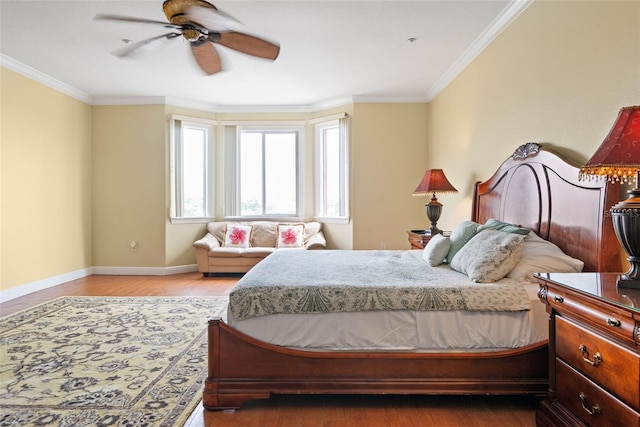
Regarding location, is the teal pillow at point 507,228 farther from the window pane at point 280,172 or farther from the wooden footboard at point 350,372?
the window pane at point 280,172

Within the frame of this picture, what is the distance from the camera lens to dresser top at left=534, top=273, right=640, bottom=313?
128 cm

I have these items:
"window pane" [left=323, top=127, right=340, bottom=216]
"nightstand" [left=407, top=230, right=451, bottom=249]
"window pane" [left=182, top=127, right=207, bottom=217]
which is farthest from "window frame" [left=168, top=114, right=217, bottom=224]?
"nightstand" [left=407, top=230, right=451, bottom=249]

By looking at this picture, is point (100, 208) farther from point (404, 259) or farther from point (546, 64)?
point (546, 64)

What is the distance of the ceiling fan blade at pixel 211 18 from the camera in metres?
2.38

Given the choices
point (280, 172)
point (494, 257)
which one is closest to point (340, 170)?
point (280, 172)

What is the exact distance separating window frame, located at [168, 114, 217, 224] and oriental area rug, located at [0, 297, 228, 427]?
220 centimetres

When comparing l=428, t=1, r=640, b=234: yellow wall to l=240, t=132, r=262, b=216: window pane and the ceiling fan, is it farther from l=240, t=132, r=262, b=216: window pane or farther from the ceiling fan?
l=240, t=132, r=262, b=216: window pane

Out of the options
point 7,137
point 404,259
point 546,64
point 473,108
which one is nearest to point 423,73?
point 473,108

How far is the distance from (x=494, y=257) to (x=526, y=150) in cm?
105

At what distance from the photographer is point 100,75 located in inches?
188

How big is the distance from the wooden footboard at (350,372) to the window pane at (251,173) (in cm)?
452

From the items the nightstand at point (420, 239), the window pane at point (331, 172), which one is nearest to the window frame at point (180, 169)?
the window pane at point (331, 172)

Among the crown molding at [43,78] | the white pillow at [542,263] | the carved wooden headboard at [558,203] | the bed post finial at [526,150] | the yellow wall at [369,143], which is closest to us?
the carved wooden headboard at [558,203]

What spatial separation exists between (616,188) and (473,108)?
2.17 m
